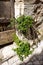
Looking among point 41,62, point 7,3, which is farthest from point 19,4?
point 41,62

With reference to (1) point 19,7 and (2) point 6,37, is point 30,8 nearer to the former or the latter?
(1) point 19,7

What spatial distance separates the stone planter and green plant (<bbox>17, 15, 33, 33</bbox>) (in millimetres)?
523

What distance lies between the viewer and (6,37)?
5883 mm

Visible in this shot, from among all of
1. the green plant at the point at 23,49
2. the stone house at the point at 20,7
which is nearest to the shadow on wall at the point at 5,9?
the stone house at the point at 20,7

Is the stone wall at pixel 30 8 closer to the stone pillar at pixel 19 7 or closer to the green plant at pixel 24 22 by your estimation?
the stone pillar at pixel 19 7

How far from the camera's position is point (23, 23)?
17.7 ft

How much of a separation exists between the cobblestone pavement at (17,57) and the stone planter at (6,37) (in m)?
0.21

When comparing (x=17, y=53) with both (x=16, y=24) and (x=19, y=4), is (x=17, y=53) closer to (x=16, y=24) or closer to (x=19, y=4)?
(x=16, y=24)

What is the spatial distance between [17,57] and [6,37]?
2.89 feet

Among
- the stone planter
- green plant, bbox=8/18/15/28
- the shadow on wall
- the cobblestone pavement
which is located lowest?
the cobblestone pavement

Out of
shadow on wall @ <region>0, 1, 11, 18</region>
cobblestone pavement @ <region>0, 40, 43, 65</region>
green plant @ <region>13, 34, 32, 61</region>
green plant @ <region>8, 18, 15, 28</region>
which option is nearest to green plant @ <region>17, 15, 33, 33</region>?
green plant @ <region>8, 18, 15, 28</region>

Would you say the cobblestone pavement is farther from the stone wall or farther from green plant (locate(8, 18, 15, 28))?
the stone wall

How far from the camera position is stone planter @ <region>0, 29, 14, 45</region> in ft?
19.0

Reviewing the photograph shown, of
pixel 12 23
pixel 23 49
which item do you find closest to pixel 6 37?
pixel 12 23
